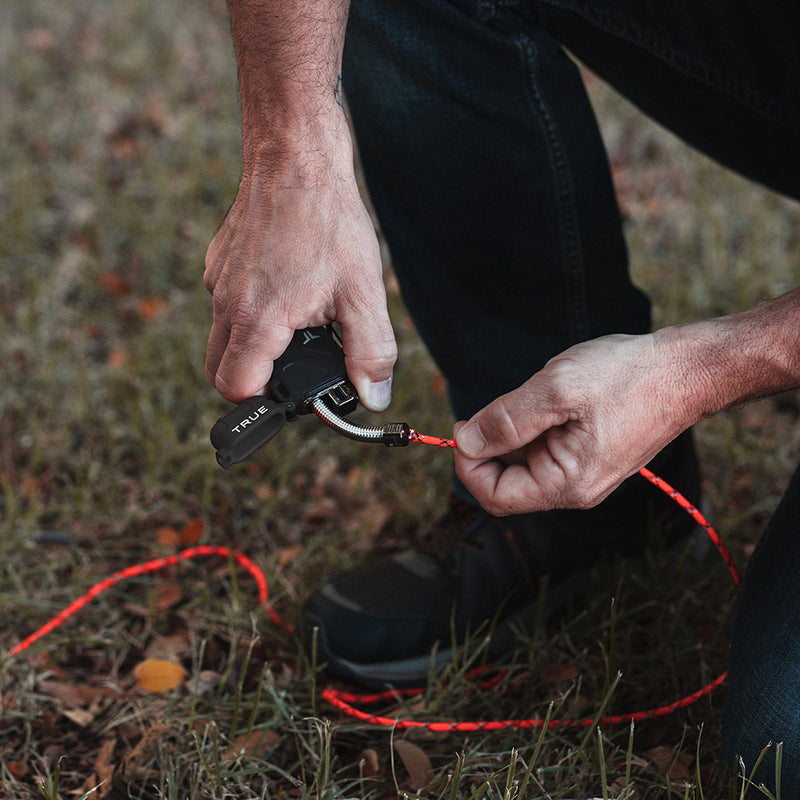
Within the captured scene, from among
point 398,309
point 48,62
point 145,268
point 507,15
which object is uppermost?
point 48,62

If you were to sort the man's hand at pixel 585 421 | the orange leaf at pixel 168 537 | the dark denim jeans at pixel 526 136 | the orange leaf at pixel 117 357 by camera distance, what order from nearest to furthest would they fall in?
1. the man's hand at pixel 585 421
2. the dark denim jeans at pixel 526 136
3. the orange leaf at pixel 168 537
4. the orange leaf at pixel 117 357

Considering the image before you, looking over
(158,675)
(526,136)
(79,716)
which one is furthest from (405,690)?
(526,136)

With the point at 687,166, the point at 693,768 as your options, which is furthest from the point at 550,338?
the point at 687,166

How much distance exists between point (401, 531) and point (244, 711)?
46 cm

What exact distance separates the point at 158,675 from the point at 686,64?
3.86 ft

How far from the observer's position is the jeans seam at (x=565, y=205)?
47.3 inches

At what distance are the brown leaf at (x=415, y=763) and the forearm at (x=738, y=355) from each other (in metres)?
0.56

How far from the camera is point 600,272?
4.27 ft

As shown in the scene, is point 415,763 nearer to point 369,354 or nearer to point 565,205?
point 369,354

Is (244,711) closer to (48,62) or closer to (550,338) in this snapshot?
(550,338)

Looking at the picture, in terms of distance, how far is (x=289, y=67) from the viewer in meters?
0.97

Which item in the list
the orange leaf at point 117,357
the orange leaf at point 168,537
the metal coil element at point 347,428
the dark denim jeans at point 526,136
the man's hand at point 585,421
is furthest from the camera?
the orange leaf at point 117,357

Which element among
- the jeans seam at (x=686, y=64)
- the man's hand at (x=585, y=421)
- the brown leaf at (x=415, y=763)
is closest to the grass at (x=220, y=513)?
the brown leaf at (x=415, y=763)

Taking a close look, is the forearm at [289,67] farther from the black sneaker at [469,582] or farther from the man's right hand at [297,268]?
the black sneaker at [469,582]
